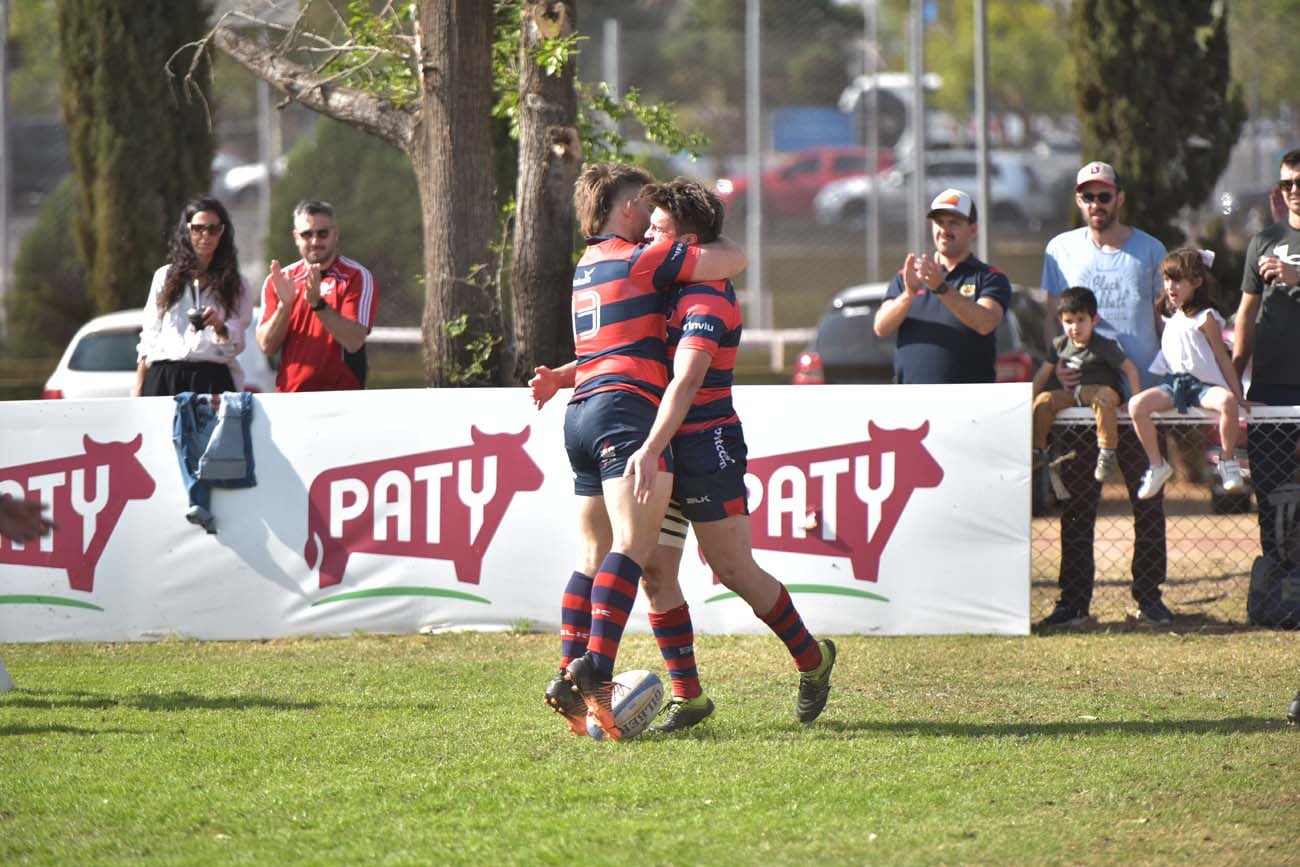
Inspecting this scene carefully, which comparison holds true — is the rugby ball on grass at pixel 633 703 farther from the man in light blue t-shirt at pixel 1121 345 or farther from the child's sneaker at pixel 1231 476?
the child's sneaker at pixel 1231 476

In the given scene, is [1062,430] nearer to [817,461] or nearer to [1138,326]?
[1138,326]

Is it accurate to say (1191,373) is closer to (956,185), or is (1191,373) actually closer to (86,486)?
(86,486)

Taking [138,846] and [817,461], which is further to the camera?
[817,461]

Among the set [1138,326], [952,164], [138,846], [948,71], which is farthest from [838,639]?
[948,71]

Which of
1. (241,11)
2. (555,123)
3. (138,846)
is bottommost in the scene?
(138,846)

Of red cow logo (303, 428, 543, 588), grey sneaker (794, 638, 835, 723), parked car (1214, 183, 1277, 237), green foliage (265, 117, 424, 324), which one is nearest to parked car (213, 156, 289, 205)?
green foliage (265, 117, 424, 324)

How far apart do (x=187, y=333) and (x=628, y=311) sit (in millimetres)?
3638

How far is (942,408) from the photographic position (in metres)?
8.18

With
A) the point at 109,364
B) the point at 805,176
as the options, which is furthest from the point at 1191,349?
the point at 805,176

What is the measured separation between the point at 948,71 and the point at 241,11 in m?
27.8

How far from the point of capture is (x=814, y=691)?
6.30 m

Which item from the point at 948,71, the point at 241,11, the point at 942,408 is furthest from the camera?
the point at 948,71

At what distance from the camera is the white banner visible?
822cm

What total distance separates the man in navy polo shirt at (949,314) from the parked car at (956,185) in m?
19.8
